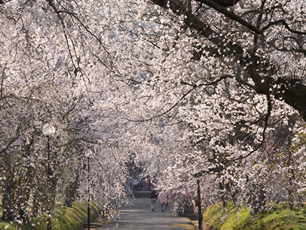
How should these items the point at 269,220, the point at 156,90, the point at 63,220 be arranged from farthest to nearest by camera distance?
the point at 63,220, the point at 269,220, the point at 156,90

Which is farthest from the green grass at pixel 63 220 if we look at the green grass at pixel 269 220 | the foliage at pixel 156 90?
the green grass at pixel 269 220

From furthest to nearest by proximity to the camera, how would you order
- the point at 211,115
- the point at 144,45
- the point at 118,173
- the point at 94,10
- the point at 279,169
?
the point at 118,173
the point at 144,45
the point at 211,115
the point at 94,10
the point at 279,169

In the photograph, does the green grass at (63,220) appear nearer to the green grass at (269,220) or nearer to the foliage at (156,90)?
the foliage at (156,90)

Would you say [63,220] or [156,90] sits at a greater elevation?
[156,90]

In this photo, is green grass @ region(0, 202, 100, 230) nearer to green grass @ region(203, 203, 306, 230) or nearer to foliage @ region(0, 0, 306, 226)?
foliage @ region(0, 0, 306, 226)

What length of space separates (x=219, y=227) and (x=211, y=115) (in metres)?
6.92

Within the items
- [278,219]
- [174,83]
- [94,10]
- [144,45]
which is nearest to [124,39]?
[144,45]

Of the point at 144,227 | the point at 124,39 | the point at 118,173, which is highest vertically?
the point at 124,39

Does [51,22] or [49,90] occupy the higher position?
[51,22]

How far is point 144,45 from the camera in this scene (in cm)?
1712

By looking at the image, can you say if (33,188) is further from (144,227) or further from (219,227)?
(144,227)

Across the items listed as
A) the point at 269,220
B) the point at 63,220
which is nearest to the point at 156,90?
the point at 269,220

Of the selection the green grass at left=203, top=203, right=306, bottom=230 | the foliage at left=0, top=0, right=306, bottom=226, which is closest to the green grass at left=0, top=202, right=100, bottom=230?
the foliage at left=0, top=0, right=306, bottom=226

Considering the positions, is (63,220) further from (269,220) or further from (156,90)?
(269,220)
